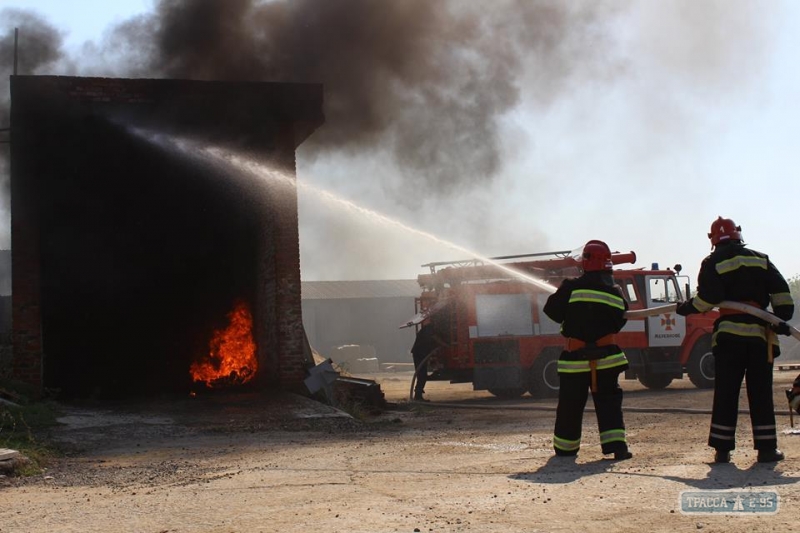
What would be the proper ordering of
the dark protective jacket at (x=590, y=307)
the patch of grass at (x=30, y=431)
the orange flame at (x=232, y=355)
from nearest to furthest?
the dark protective jacket at (x=590, y=307) < the patch of grass at (x=30, y=431) < the orange flame at (x=232, y=355)

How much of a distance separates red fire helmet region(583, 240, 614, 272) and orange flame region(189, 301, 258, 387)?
756cm

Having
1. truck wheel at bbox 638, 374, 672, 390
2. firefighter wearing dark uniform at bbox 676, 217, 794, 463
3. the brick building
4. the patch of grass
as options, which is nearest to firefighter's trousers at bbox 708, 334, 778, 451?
firefighter wearing dark uniform at bbox 676, 217, 794, 463

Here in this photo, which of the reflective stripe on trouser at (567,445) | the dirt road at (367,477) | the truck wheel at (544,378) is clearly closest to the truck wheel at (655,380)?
the truck wheel at (544,378)

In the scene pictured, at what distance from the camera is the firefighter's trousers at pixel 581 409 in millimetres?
6445

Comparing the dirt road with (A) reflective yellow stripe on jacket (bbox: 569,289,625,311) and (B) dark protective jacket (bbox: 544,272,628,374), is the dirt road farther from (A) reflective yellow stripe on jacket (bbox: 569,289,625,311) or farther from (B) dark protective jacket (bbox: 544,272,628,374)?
(A) reflective yellow stripe on jacket (bbox: 569,289,625,311)

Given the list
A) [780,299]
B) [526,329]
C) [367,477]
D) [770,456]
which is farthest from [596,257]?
[526,329]

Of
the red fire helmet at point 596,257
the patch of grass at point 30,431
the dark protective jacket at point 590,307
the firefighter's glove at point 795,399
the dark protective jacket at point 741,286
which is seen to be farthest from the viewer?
the patch of grass at point 30,431

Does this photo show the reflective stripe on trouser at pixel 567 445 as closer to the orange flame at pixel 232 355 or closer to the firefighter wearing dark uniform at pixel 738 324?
the firefighter wearing dark uniform at pixel 738 324

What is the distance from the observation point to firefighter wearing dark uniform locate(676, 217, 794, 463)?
608cm

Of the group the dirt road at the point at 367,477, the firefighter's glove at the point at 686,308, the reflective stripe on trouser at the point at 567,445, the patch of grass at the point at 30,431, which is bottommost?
the dirt road at the point at 367,477

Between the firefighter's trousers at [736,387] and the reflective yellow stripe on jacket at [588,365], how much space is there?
26.5 inches

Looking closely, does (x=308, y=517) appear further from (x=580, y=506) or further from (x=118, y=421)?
(x=118, y=421)

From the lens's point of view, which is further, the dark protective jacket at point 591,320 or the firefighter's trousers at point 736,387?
the dark protective jacket at point 591,320

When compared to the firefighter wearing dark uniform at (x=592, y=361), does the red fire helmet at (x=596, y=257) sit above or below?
above
